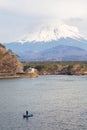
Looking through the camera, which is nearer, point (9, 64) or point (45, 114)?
point (45, 114)

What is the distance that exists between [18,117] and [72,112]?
7925mm

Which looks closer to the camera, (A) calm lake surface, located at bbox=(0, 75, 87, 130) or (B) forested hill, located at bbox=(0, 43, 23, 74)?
(A) calm lake surface, located at bbox=(0, 75, 87, 130)

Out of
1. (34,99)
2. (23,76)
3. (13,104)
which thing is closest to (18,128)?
(13,104)

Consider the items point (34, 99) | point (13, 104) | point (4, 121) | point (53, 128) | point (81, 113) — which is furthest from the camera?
point (34, 99)

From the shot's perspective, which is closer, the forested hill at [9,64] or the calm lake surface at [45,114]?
the calm lake surface at [45,114]

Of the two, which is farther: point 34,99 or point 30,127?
point 34,99

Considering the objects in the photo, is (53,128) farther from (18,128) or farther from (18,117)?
(18,117)

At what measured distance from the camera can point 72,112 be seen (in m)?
59.8

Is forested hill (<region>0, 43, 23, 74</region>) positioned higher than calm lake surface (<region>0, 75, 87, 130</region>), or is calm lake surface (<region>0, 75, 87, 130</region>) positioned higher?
forested hill (<region>0, 43, 23, 74</region>)

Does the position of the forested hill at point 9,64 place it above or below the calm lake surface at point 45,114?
above

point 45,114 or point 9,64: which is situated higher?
point 9,64

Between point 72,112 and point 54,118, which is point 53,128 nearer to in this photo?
point 54,118

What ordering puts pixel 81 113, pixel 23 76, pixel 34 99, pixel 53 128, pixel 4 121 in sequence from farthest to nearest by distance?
pixel 23 76 → pixel 34 99 → pixel 81 113 → pixel 4 121 → pixel 53 128

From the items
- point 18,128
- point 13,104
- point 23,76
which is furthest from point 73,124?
point 23,76
